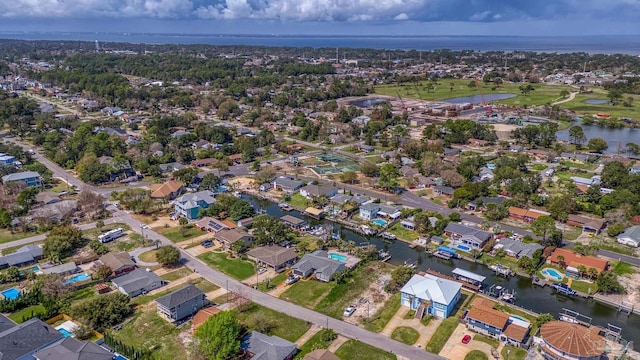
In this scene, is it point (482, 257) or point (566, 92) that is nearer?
point (482, 257)

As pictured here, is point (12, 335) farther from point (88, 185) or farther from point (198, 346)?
point (88, 185)

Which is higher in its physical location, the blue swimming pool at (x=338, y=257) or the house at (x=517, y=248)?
the house at (x=517, y=248)

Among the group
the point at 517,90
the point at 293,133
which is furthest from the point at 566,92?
the point at 293,133

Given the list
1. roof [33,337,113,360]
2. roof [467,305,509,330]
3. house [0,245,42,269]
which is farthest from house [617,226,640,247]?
house [0,245,42,269]

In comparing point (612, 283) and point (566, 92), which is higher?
point (566, 92)

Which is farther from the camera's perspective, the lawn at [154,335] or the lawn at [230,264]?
the lawn at [230,264]

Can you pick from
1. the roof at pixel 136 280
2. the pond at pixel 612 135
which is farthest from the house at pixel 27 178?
the pond at pixel 612 135

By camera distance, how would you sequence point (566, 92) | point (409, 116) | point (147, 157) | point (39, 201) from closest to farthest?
point (39, 201) < point (147, 157) < point (409, 116) < point (566, 92)

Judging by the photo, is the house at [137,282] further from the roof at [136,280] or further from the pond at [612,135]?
the pond at [612,135]
